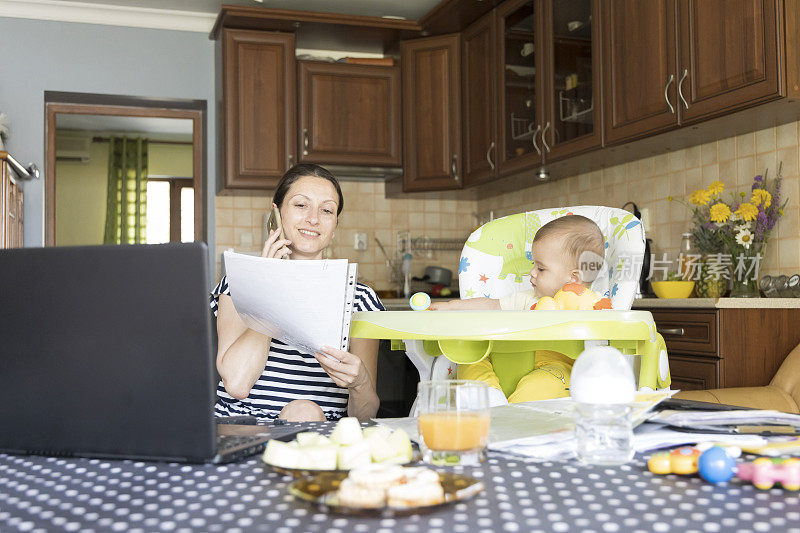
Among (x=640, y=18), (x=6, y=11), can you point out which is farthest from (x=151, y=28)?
(x=640, y=18)

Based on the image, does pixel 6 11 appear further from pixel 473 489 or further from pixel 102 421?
pixel 473 489

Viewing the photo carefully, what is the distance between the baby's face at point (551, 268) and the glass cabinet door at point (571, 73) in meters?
1.60

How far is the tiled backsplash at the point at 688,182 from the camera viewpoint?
278cm

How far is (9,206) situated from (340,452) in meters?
3.54

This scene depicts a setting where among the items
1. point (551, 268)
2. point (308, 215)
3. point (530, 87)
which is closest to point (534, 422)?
point (551, 268)

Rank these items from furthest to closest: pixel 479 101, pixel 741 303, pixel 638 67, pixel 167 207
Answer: pixel 167 207 → pixel 479 101 → pixel 638 67 → pixel 741 303

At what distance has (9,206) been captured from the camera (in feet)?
12.4

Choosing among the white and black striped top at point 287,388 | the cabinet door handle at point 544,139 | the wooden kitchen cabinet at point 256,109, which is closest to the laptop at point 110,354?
the white and black striped top at point 287,388

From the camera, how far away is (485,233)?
6.90 ft

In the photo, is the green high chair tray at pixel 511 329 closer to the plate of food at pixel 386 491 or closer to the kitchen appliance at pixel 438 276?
the plate of food at pixel 386 491

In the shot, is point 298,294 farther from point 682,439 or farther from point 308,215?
point 308,215

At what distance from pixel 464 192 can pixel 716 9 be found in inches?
99.2

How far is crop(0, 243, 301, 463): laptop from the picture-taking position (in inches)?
30.0

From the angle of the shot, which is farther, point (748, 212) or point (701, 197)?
point (701, 197)
